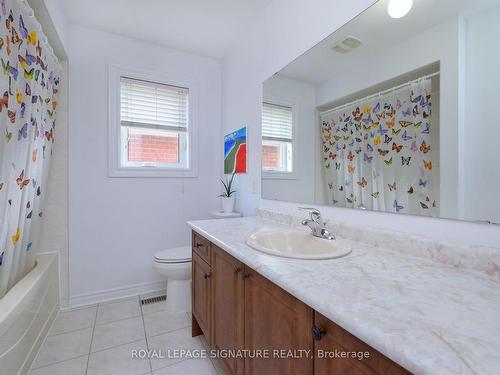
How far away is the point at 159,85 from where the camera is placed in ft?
8.24

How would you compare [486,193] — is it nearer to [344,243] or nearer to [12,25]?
[344,243]

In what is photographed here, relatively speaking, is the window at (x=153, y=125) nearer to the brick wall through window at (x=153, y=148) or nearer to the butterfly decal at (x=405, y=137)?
the brick wall through window at (x=153, y=148)

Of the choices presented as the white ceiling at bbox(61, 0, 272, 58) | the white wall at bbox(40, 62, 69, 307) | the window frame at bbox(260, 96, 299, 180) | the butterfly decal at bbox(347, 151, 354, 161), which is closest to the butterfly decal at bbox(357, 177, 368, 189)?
the butterfly decal at bbox(347, 151, 354, 161)

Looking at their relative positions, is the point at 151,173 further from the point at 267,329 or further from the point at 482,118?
the point at 482,118

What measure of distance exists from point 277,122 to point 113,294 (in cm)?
212

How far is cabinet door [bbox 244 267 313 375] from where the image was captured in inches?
28.5

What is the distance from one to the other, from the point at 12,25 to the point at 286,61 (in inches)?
58.5

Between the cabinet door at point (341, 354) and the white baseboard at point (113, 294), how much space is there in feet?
7.08

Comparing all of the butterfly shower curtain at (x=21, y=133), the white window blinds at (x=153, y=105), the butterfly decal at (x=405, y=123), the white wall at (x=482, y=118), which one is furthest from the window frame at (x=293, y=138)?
the butterfly shower curtain at (x=21, y=133)

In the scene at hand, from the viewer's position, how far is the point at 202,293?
156cm

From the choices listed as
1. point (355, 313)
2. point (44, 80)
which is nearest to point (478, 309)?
point (355, 313)

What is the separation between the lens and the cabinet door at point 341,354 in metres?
0.50

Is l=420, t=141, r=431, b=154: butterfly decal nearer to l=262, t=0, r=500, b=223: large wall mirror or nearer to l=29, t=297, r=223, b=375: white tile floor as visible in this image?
l=262, t=0, r=500, b=223: large wall mirror

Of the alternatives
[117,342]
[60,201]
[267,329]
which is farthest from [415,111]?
[60,201]
